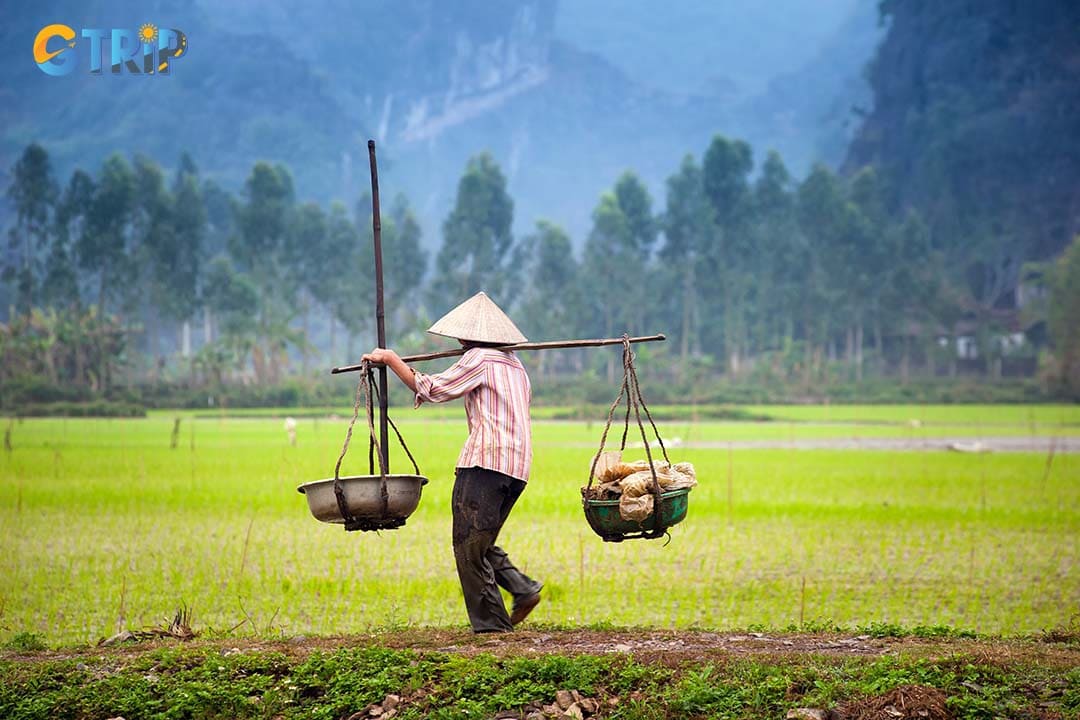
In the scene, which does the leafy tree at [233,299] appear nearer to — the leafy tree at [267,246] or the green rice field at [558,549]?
the leafy tree at [267,246]

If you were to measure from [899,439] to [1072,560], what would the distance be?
20.0 metres

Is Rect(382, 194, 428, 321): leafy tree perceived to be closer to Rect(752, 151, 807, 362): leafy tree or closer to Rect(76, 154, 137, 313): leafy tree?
Rect(76, 154, 137, 313): leafy tree

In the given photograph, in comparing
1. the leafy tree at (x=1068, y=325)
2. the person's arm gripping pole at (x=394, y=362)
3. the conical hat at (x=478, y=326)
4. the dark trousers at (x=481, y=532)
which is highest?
the leafy tree at (x=1068, y=325)

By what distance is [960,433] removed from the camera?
111 feet

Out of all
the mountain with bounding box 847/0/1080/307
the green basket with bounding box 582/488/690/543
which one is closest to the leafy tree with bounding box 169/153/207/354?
the mountain with bounding box 847/0/1080/307

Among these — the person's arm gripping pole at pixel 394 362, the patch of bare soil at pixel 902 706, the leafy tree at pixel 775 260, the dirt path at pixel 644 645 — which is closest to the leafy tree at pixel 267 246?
the leafy tree at pixel 775 260

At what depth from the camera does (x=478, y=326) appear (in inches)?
243

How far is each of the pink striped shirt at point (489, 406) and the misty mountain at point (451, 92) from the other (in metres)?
118

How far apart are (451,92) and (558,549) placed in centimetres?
15178

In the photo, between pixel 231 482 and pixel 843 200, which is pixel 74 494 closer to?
pixel 231 482

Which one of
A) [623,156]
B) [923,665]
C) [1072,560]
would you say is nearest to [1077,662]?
[923,665]

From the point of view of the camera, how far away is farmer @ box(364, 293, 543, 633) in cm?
597

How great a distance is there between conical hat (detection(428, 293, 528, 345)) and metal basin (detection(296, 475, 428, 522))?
0.73 m

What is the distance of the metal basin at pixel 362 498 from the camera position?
5.88 m
